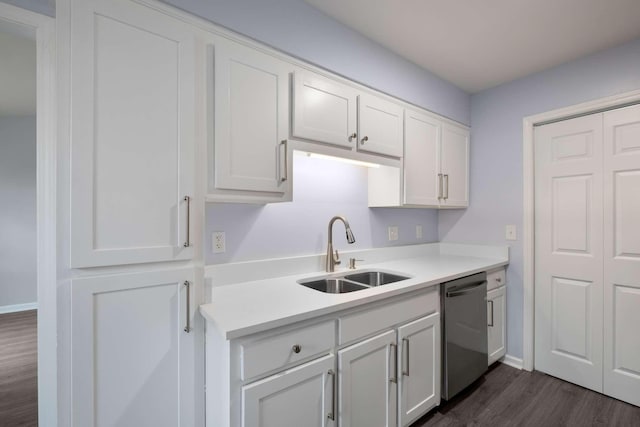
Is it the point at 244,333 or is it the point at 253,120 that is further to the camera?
the point at 253,120

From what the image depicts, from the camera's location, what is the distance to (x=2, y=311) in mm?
3846

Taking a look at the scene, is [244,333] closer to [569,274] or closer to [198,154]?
[198,154]

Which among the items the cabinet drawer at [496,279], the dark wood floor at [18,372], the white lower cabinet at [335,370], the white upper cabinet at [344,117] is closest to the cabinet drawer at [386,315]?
the white lower cabinet at [335,370]

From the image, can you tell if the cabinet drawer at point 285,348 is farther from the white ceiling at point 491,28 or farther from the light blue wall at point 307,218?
the white ceiling at point 491,28

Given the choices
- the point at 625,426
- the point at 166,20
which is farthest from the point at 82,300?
the point at 625,426

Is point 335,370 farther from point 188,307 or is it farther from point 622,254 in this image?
point 622,254

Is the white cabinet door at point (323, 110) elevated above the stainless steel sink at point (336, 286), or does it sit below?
above

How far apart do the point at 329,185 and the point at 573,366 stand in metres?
2.33

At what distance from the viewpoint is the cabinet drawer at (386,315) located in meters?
1.39

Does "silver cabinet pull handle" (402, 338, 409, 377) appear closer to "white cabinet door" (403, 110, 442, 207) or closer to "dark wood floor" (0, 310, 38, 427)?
"white cabinet door" (403, 110, 442, 207)

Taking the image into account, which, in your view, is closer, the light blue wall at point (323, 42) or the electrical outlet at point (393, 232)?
the light blue wall at point (323, 42)

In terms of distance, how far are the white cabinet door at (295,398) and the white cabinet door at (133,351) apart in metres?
0.34

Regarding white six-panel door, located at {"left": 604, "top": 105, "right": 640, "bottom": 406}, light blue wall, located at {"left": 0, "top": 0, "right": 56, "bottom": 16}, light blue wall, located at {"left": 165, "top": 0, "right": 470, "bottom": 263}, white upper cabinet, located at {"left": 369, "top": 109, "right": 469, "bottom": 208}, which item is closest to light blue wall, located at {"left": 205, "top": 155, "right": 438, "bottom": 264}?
light blue wall, located at {"left": 165, "top": 0, "right": 470, "bottom": 263}

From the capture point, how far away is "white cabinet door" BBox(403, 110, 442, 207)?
87.3 inches
